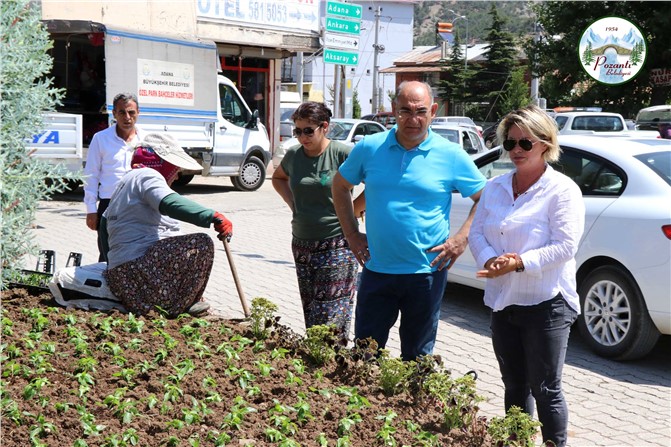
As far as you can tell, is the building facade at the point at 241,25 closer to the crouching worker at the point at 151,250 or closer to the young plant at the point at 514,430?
the crouching worker at the point at 151,250

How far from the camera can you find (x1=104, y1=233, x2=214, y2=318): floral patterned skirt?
5.54 m

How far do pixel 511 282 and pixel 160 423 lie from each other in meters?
1.71

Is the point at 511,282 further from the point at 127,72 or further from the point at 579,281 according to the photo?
the point at 127,72

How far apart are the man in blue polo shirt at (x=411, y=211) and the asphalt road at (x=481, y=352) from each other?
0.67 m

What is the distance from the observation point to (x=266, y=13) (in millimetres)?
25234

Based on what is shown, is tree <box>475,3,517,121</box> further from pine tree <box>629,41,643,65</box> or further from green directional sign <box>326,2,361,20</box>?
green directional sign <box>326,2,361,20</box>

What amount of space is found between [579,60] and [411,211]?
34.5 metres

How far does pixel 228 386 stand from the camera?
4.19 m

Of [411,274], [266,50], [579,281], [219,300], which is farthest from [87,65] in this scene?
[411,274]

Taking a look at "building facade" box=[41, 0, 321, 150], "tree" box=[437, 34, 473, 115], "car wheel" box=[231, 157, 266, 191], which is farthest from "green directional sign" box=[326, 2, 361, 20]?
"tree" box=[437, 34, 473, 115]

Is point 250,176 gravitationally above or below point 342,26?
below

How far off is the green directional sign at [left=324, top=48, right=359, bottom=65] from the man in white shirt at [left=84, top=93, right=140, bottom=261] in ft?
55.8

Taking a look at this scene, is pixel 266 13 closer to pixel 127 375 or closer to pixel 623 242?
pixel 623 242

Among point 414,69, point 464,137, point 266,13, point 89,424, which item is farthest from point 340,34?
point 414,69
